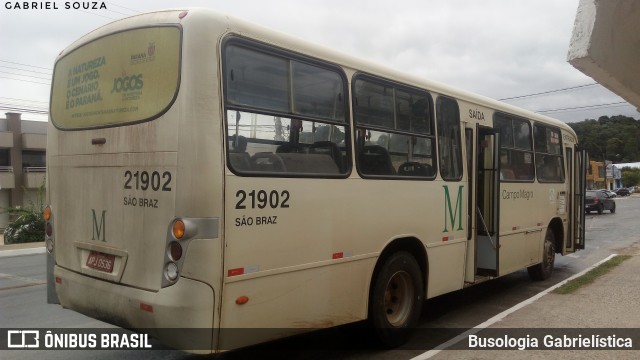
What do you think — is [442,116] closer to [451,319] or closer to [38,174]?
[451,319]

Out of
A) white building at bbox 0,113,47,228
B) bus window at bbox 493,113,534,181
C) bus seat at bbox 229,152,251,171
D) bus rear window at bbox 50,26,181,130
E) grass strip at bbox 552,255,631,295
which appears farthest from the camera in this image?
white building at bbox 0,113,47,228

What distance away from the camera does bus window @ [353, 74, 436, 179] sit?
17.2ft

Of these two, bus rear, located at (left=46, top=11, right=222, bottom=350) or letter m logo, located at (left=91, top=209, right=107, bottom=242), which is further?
letter m logo, located at (left=91, top=209, right=107, bottom=242)

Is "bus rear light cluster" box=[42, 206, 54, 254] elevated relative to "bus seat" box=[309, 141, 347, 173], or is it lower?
lower

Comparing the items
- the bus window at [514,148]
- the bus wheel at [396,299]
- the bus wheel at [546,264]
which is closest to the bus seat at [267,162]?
the bus wheel at [396,299]

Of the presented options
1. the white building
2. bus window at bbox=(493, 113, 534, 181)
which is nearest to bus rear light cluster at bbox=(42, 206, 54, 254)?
bus window at bbox=(493, 113, 534, 181)

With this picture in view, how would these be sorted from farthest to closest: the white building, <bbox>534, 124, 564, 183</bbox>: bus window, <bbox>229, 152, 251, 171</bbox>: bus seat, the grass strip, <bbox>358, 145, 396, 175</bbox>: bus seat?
1. the white building
2. <bbox>534, 124, 564, 183</bbox>: bus window
3. the grass strip
4. <bbox>358, 145, 396, 175</bbox>: bus seat
5. <bbox>229, 152, 251, 171</bbox>: bus seat

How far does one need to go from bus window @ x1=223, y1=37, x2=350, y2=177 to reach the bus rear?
247 millimetres

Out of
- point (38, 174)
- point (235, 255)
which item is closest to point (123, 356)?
point (235, 255)

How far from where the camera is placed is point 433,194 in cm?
624

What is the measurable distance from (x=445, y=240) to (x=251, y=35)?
3568mm

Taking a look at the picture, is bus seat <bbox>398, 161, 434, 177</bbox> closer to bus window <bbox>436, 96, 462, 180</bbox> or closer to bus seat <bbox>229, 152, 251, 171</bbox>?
bus window <bbox>436, 96, 462, 180</bbox>

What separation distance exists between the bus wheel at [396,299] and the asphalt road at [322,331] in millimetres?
194

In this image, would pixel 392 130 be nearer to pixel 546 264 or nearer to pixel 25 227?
pixel 546 264
